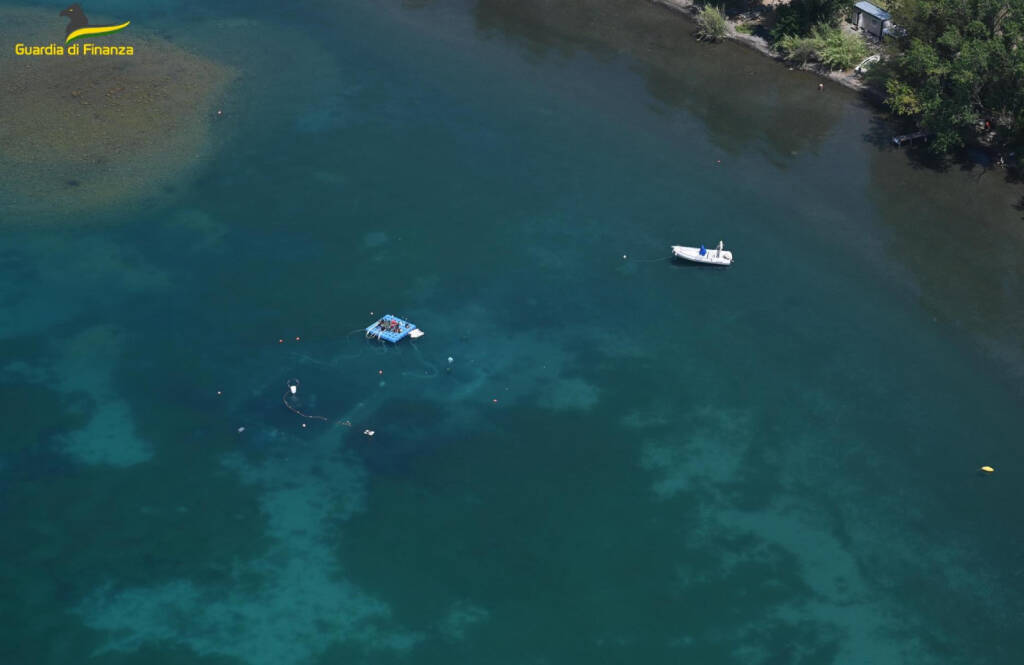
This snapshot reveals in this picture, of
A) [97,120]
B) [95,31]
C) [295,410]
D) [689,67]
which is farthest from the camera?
[95,31]

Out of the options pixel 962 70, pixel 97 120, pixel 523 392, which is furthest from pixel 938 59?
pixel 97 120

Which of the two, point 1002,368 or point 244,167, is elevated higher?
point 1002,368

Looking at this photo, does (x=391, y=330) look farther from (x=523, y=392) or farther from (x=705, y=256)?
(x=705, y=256)

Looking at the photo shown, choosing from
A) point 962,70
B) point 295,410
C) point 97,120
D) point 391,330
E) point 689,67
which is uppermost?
point 962,70

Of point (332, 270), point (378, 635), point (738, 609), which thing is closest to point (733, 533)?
point (738, 609)

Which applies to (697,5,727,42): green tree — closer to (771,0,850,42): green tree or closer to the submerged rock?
(771,0,850,42): green tree

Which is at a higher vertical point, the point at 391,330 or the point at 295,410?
the point at 391,330

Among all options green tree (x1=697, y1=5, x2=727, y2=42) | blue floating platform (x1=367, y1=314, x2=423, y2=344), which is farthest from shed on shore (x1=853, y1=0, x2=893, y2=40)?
blue floating platform (x1=367, y1=314, x2=423, y2=344)

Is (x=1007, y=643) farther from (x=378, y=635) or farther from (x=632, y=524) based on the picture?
(x=378, y=635)
